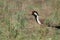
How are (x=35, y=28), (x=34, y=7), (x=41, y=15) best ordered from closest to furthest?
(x=35, y=28), (x=41, y=15), (x=34, y=7)

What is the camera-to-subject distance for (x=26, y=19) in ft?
28.8

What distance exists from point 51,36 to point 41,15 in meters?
2.00

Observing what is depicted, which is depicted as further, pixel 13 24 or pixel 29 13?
pixel 29 13

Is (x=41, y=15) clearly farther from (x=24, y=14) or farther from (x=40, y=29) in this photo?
(x=40, y=29)

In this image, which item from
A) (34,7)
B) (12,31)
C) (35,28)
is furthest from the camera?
(34,7)

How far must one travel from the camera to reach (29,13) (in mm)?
9422

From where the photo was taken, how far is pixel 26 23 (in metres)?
8.22

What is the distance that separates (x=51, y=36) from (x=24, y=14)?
1982 millimetres

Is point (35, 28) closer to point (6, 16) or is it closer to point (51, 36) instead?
point (51, 36)

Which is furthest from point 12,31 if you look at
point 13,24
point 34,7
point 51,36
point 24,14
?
point 34,7

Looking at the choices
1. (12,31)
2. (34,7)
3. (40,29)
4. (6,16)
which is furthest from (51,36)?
(34,7)

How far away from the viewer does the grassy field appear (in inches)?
289

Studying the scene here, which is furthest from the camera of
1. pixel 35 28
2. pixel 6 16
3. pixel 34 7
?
pixel 34 7

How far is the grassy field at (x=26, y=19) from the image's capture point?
7.35 meters
